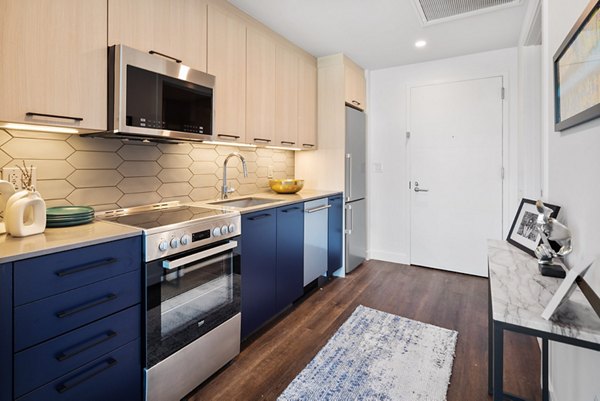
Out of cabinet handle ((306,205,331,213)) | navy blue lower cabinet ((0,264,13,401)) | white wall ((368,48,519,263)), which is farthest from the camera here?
white wall ((368,48,519,263))

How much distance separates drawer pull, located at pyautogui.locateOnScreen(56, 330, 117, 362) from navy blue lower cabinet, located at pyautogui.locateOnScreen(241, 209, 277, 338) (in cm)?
84

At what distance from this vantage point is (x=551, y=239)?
1.26 m

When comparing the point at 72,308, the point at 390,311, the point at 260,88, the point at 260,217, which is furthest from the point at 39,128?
the point at 390,311

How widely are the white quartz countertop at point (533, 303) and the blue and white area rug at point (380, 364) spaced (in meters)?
0.82

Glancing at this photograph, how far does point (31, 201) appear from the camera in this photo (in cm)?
127

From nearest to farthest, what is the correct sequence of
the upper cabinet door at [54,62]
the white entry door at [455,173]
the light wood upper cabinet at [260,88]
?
→ 1. the upper cabinet door at [54,62]
2. the light wood upper cabinet at [260,88]
3. the white entry door at [455,173]

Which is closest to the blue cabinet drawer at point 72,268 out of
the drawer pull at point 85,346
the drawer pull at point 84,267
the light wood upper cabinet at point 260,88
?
the drawer pull at point 84,267

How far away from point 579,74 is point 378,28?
196cm

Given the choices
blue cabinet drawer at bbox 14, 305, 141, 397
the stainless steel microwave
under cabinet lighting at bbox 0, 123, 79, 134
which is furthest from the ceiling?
blue cabinet drawer at bbox 14, 305, 141, 397

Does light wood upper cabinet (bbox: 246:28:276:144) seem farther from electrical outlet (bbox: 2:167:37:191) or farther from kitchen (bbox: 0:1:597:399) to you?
electrical outlet (bbox: 2:167:37:191)

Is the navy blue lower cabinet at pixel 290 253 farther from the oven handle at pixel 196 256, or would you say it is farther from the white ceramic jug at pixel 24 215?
the white ceramic jug at pixel 24 215

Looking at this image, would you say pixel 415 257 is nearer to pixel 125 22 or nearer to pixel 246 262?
pixel 246 262

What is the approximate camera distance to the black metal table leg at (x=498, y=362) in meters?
Result: 0.96

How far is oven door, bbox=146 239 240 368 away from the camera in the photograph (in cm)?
146
